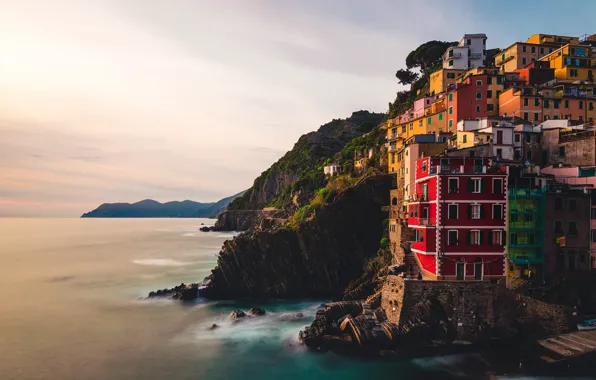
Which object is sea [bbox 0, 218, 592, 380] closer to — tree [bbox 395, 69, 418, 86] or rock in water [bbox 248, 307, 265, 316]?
rock in water [bbox 248, 307, 265, 316]

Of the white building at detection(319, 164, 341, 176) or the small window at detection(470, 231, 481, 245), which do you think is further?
the white building at detection(319, 164, 341, 176)

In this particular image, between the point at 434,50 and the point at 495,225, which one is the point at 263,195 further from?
the point at 495,225

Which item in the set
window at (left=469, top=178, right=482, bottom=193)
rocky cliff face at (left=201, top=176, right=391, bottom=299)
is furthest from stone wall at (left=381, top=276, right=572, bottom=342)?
rocky cliff face at (left=201, top=176, right=391, bottom=299)

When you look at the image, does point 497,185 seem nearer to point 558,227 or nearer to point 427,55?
point 558,227

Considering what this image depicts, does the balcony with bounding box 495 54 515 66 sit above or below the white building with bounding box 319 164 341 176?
above

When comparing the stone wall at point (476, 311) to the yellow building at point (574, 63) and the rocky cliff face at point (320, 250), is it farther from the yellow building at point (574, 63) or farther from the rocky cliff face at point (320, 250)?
the yellow building at point (574, 63)

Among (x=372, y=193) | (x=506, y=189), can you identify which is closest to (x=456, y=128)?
(x=372, y=193)

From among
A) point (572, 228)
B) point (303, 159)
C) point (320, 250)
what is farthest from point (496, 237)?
point (303, 159)
